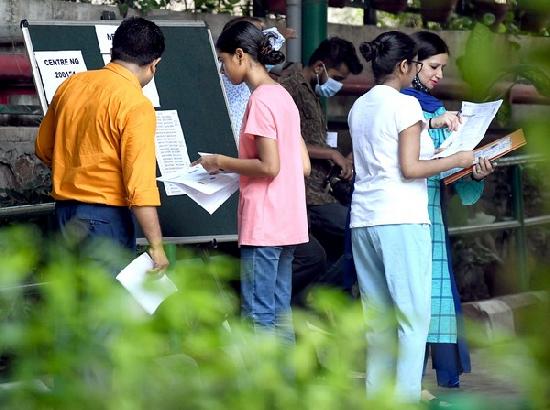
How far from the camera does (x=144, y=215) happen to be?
4.72 meters

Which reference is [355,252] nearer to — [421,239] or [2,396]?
[421,239]

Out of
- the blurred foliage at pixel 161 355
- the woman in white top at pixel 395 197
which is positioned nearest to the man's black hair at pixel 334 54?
the woman in white top at pixel 395 197

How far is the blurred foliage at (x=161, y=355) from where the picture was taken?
150cm

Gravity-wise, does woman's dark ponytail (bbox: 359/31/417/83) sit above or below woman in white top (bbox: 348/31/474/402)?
above

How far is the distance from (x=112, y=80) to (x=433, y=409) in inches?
121

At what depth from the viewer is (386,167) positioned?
509cm

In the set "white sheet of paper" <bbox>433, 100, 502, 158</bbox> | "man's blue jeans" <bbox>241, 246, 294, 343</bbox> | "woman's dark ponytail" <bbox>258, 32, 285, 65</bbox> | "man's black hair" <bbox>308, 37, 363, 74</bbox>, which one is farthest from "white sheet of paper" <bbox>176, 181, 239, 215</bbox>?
"man's black hair" <bbox>308, 37, 363, 74</bbox>

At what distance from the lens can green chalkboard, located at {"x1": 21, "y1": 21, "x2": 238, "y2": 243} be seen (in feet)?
18.6

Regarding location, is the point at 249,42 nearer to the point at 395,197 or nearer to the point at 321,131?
the point at 395,197

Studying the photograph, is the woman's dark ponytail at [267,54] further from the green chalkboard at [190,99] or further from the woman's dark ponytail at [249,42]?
the green chalkboard at [190,99]

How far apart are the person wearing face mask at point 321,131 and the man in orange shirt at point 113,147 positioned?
165cm

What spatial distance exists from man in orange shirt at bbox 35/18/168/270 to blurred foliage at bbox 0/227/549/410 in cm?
292

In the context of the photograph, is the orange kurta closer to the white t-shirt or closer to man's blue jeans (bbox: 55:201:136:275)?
man's blue jeans (bbox: 55:201:136:275)

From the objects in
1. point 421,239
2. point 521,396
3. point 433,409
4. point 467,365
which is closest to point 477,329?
point 521,396
